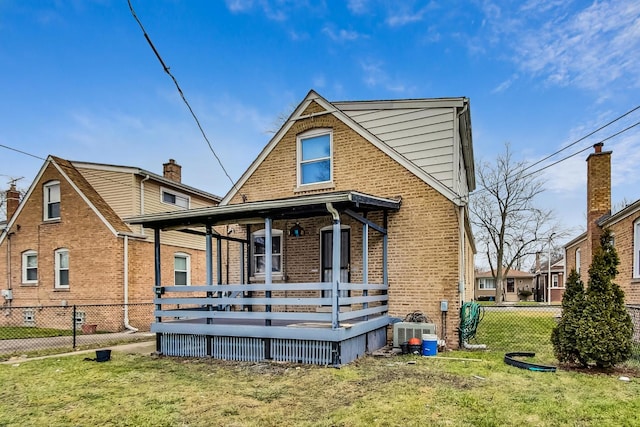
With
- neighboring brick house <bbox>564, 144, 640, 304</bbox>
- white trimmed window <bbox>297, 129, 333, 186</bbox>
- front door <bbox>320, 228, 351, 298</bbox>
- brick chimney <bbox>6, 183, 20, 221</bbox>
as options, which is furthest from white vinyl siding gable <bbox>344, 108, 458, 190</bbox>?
brick chimney <bbox>6, 183, 20, 221</bbox>

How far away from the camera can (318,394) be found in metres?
5.75

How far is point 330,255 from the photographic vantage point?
35.1 ft

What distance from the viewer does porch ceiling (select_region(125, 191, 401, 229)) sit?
756 cm

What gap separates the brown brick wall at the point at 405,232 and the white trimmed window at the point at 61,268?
385 inches

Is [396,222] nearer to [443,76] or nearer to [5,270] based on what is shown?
[443,76]

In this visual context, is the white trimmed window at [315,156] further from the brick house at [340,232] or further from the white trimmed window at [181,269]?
the white trimmed window at [181,269]

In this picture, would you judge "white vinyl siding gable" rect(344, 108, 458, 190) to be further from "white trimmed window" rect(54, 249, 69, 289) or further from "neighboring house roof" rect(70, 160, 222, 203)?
"white trimmed window" rect(54, 249, 69, 289)

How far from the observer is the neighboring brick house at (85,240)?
1448 centimetres

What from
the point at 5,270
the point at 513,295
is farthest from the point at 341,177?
the point at 513,295

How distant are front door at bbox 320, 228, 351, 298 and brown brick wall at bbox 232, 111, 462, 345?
0.20 m

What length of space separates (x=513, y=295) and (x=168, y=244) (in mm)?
43474

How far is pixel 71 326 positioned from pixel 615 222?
20.2 m

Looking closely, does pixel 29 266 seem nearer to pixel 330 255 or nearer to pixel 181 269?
pixel 181 269

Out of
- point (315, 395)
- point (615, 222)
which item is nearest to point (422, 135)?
point (315, 395)
